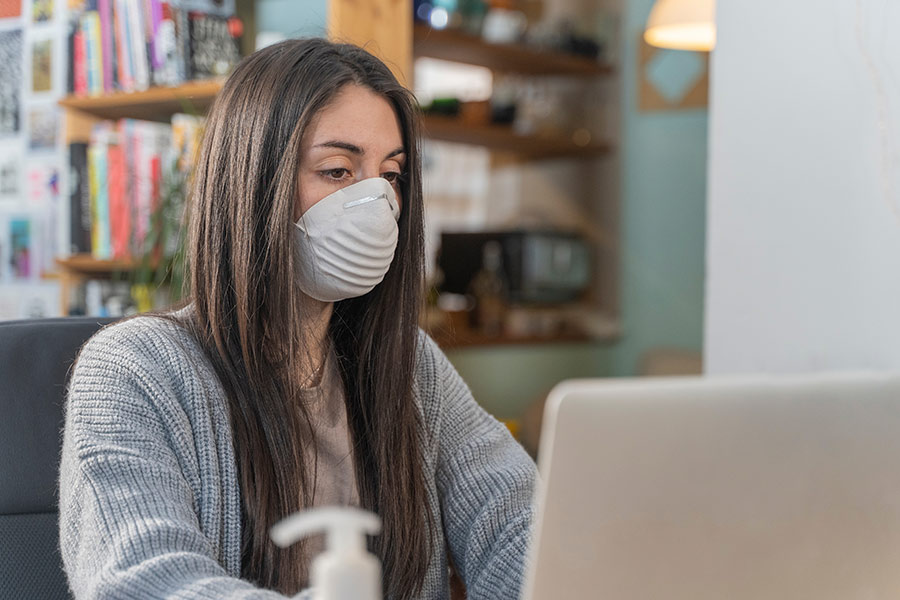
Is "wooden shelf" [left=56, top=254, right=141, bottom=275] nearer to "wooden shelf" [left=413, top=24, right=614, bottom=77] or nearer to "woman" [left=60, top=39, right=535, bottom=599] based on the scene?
"woman" [left=60, top=39, right=535, bottom=599]

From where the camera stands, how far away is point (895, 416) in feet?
2.24

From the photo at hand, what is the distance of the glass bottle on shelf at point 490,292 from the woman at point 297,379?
8.74 ft

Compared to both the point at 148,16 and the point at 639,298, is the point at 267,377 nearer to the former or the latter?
the point at 148,16

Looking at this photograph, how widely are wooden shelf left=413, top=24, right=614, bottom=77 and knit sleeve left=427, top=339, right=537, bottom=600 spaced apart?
254 centimetres

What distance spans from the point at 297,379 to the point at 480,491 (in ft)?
0.84

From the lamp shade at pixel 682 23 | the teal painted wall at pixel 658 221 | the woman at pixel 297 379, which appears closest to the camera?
the woman at pixel 297 379

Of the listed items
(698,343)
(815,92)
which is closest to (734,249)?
(815,92)

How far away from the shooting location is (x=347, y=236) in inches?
44.6

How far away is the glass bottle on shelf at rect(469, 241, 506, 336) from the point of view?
4012 millimetres

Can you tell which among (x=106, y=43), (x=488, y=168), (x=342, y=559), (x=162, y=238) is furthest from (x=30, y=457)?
(x=488, y=168)

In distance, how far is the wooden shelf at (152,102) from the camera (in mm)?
2291

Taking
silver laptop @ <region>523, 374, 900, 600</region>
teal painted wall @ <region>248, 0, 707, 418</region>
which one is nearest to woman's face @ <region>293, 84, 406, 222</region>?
silver laptop @ <region>523, 374, 900, 600</region>

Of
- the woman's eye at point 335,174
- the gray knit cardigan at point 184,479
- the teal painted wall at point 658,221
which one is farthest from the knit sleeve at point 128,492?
the teal painted wall at point 658,221

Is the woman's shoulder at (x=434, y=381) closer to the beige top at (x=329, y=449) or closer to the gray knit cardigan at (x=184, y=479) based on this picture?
the gray knit cardigan at (x=184, y=479)
